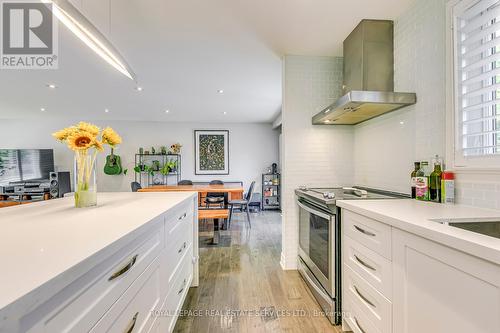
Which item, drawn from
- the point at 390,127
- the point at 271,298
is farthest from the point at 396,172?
the point at 271,298

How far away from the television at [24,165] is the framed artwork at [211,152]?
396cm

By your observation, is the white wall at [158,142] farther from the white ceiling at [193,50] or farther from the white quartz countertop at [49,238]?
the white quartz countertop at [49,238]

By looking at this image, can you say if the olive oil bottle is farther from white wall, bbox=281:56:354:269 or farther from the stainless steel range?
white wall, bbox=281:56:354:269

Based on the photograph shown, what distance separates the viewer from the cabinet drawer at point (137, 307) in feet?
2.44

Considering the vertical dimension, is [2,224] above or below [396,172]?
below

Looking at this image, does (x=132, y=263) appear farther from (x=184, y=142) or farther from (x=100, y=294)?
(x=184, y=142)

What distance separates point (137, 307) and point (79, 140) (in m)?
1.01

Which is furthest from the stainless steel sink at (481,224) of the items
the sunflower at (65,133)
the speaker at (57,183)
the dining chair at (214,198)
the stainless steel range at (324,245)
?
the speaker at (57,183)

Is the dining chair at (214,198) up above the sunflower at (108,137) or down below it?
below

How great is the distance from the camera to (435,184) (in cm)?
148

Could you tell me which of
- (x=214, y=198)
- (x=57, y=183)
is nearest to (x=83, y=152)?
(x=214, y=198)

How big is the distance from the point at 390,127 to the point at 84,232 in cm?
231

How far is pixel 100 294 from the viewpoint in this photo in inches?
27.0

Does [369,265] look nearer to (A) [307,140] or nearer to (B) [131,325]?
(B) [131,325]
